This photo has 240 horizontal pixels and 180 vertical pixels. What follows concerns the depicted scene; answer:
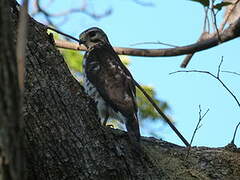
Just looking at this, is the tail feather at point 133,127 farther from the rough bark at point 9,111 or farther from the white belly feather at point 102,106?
the rough bark at point 9,111

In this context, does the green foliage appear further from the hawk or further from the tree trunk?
the tree trunk

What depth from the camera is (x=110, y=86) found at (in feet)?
15.9

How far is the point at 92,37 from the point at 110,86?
138 cm

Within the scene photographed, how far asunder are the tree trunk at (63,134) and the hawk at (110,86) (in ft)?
3.38

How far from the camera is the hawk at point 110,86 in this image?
4.65m

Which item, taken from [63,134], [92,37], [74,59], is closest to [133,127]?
[63,134]

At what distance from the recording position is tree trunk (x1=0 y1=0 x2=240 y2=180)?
2906 millimetres

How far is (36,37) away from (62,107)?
41 cm

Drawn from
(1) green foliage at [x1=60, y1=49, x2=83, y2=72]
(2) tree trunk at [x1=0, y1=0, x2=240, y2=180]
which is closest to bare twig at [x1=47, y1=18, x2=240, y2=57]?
(2) tree trunk at [x1=0, y1=0, x2=240, y2=180]

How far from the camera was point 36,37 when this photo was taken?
123 inches

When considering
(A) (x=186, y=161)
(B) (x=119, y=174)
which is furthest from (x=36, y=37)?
(A) (x=186, y=161)

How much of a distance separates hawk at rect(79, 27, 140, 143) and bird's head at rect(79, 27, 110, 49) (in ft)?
1.83

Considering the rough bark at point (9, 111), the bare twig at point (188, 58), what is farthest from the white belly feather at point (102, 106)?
the rough bark at point (9, 111)

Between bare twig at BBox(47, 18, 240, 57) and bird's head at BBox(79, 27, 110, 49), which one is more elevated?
bird's head at BBox(79, 27, 110, 49)
